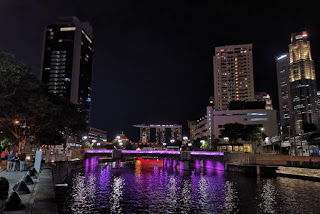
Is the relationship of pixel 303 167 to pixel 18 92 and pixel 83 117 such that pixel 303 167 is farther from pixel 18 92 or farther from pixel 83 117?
pixel 18 92

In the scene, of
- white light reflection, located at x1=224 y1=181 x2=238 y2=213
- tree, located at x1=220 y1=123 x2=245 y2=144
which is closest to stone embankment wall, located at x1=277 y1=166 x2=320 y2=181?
white light reflection, located at x1=224 y1=181 x2=238 y2=213

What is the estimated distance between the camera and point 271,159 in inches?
2773

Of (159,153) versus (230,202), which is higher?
(159,153)

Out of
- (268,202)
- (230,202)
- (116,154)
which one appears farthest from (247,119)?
(230,202)

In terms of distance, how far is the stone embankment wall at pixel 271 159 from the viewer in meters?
59.5

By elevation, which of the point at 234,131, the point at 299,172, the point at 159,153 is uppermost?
the point at 234,131

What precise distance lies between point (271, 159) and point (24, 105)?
59.8 metres

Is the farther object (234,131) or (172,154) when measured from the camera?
(234,131)

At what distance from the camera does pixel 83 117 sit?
62406 millimetres

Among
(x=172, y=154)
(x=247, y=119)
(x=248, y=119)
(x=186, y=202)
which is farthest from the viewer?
(x=247, y=119)

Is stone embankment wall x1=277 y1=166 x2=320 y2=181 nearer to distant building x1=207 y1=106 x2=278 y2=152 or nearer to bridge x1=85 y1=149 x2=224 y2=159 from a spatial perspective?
bridge x1=85 y1=149 x2=224 y2=159

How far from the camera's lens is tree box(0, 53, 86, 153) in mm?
31603

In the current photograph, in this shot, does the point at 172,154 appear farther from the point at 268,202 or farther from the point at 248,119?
the point at 248,119

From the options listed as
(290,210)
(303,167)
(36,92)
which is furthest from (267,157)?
(36,92)
